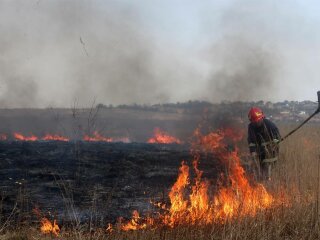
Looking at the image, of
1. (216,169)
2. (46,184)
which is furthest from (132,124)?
(46,184)

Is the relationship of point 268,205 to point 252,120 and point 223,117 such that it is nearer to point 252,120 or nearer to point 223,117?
point 252,120

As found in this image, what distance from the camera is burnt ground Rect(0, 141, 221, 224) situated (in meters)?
8.79

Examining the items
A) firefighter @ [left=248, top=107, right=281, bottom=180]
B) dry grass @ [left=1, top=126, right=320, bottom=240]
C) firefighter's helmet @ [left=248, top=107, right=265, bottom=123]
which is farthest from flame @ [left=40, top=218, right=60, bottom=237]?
firefighter's helmet @ [left=248, top=107, right=265, bottom=123]

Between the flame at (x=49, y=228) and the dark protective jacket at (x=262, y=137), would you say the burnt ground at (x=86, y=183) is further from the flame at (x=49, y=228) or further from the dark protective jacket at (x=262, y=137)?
the dark protective jacket at (x=262, y=137)

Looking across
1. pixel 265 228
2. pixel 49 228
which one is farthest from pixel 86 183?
pixel 265 228

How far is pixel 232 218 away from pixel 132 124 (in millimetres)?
46506

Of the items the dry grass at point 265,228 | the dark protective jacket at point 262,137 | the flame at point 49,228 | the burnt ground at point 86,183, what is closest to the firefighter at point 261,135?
the dark protective jacket at point 262,137

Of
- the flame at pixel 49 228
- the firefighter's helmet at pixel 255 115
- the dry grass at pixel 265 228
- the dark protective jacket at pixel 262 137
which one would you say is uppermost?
the firefighter's helmet at pixel 255 115

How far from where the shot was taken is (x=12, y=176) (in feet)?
44.9

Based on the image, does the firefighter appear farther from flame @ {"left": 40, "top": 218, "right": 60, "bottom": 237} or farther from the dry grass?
flame @ {"left": 40, "top": 218, "right": 60, "bottom": 237}

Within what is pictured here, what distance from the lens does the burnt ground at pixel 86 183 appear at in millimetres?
8789

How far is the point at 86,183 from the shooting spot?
12.8m

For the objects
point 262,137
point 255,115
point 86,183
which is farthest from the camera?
point 86,183

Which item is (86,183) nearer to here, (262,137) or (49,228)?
(262,137)
